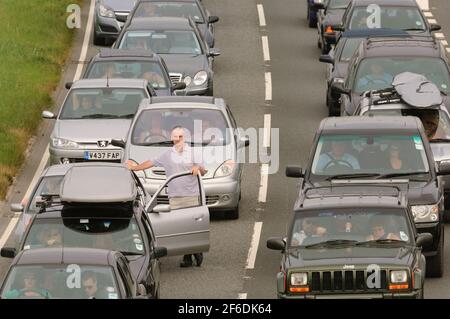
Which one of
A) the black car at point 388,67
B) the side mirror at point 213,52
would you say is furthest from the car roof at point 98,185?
the side mirror at point 213,52

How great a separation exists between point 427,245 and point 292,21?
2495cm

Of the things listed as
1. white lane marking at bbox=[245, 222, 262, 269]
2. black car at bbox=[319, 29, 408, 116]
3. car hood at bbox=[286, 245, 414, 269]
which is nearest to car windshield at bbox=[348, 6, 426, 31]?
black car at bbox=[319, 29, 408, 116]

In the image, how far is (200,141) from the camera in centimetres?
3203

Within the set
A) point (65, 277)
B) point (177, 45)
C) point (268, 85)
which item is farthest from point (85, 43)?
point (65, 277)

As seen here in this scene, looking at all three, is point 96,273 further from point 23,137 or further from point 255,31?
point 255,31

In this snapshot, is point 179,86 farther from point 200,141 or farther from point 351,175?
point 351,175

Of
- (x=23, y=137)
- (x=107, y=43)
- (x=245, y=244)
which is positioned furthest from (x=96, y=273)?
(x=107, y=43)

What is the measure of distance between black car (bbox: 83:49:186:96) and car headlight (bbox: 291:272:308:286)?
14.2m

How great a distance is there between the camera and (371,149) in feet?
94.0

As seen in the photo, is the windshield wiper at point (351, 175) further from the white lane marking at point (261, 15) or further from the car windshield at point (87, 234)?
the white lane marking at point (261, 15)

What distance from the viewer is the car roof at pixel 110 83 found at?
35.7m

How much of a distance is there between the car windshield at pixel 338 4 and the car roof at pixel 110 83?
455 inches

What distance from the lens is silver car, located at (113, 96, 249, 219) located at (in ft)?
104

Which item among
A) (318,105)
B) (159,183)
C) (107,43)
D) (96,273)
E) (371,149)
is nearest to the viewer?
(96,273)
